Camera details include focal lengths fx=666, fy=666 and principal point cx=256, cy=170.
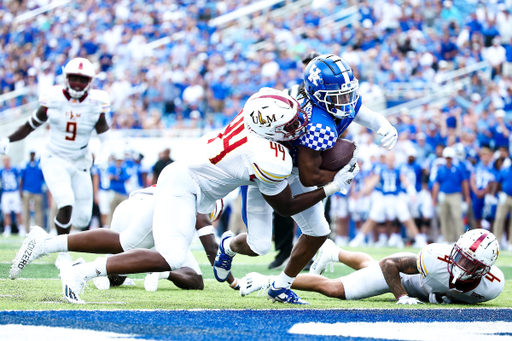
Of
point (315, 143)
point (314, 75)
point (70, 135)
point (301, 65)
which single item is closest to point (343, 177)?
point (315, 143)

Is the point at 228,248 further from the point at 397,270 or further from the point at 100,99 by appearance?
the point at 100,99

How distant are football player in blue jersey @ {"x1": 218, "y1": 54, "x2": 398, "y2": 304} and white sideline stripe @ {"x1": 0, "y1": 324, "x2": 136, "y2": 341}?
181 centimetres

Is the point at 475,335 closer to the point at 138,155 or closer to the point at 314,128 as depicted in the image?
the point at 314,128

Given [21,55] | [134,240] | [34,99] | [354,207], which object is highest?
[21,55]

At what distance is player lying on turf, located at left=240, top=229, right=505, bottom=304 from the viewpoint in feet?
14.3

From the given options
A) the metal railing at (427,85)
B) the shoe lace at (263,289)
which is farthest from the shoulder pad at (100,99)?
the metal railing at (427,85)

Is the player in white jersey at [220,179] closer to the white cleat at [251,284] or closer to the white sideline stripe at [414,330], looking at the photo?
the white cleat at [251,284]

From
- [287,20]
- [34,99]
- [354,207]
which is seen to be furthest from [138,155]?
[287,20]

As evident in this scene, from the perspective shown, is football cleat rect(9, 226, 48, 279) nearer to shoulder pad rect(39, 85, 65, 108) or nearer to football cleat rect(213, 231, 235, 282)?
football cleat rect(213, 231, 235, 282)

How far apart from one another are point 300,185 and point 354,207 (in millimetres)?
8104

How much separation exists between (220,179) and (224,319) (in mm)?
938

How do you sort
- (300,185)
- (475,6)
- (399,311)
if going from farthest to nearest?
(475,6), (300,185), (399,311)

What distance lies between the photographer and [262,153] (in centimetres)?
406

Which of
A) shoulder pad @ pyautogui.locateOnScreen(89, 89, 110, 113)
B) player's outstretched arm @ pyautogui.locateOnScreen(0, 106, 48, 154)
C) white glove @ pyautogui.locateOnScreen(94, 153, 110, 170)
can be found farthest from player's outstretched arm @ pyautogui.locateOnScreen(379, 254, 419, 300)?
player's outstretched arm @ pyautogui.locateOnScreen(0, 106, 48, 154)
